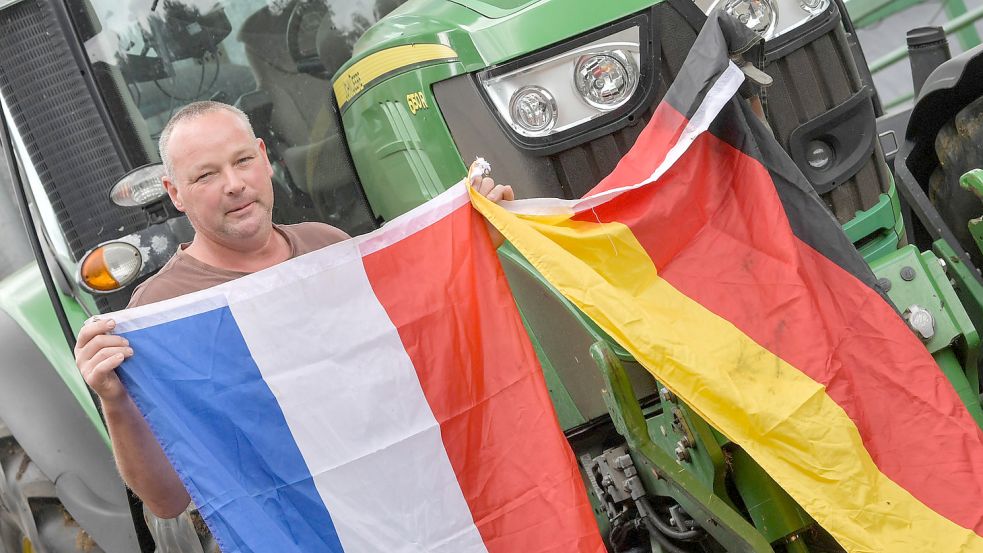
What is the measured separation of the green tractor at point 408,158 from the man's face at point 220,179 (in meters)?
0.66

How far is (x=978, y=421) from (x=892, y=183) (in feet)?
3.27

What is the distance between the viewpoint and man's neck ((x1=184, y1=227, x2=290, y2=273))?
2.94 m

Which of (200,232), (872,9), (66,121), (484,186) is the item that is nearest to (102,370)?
(200,232)

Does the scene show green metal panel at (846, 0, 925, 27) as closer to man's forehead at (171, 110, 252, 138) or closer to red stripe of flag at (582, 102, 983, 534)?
red stripe of flag at (582, 102, 983, 534)

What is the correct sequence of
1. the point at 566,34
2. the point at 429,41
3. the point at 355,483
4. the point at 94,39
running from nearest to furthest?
the point at 355,483 → the point at 566,34 → the point at 429,41 → the point at 94,39

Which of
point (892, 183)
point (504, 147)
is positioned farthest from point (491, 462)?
point (892, 183)

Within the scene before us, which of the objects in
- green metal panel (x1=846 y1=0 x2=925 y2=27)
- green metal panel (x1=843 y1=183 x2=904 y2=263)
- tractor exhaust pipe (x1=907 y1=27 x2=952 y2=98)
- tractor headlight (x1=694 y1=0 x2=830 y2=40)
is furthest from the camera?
green metal panel (x1=846 y1=0 x2=925 y2=27)

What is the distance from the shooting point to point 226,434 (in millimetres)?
2742

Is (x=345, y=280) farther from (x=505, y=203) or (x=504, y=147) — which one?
(x=504, y=147)

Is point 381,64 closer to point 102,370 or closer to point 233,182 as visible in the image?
point 233,182

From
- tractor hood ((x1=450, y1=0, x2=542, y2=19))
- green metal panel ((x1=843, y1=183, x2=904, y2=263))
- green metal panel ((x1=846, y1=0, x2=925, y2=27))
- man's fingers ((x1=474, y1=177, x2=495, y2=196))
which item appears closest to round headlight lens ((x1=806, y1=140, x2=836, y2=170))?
→ green metal panel ((x1=843, y1=183, x2=904, y2=263))

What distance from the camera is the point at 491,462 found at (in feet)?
9.14

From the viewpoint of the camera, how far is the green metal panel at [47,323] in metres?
4.01

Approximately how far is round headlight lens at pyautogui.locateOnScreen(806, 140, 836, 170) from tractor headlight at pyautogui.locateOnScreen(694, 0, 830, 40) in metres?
0.34
